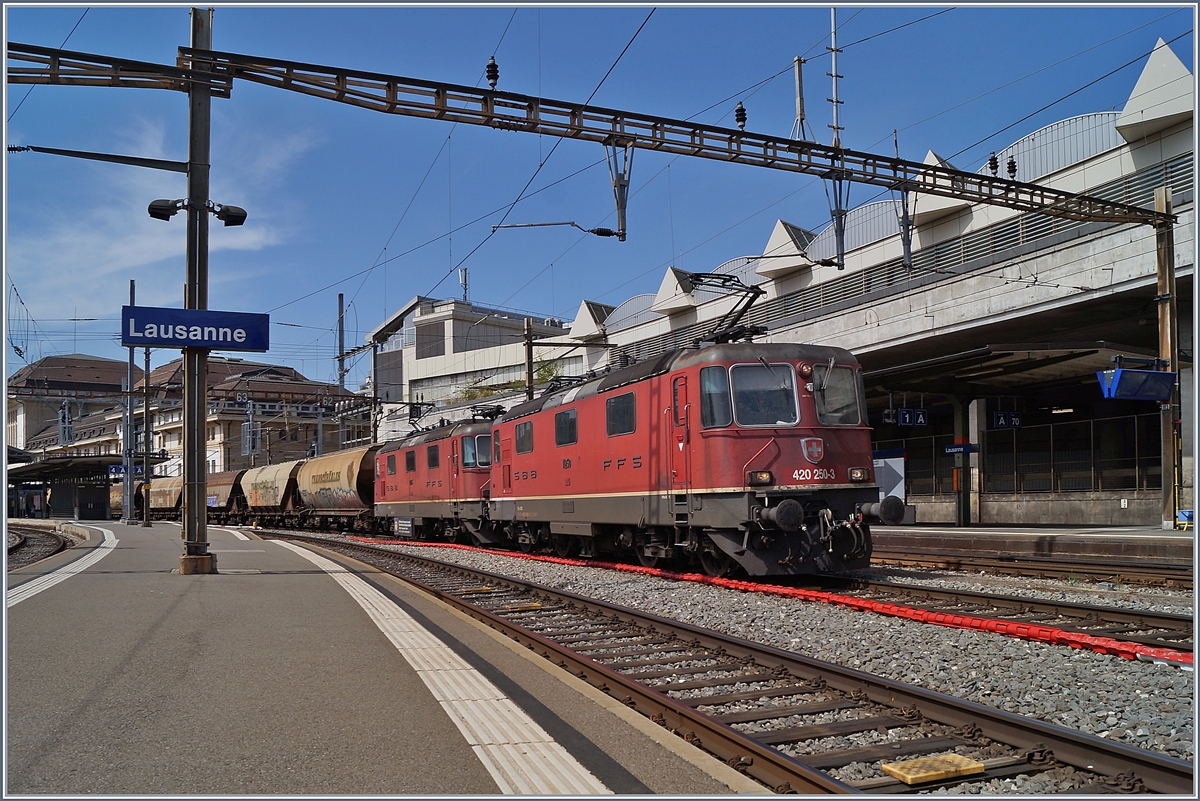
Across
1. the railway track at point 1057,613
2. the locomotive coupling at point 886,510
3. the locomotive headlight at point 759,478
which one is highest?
the locomotive headlight at point 759,478

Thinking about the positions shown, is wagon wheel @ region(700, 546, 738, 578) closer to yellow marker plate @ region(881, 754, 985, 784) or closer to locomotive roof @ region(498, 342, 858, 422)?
locomotive roof @ region(498, 342, 858, 422)

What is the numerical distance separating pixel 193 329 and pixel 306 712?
1050 centimetres

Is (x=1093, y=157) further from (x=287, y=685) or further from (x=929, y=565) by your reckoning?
(x=287, y=685)

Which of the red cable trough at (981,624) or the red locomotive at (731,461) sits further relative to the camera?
the red locomotive at (731,461)

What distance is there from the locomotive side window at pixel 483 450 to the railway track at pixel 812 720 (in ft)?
Answer: 42.5

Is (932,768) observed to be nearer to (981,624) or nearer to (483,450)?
(981,624)

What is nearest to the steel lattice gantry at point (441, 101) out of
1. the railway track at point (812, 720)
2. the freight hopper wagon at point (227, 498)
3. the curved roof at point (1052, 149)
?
the railway track at point (812, 720)

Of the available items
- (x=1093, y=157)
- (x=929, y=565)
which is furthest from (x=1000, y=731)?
(x=1093, y=157)

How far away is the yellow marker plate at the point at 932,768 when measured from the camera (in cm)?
460

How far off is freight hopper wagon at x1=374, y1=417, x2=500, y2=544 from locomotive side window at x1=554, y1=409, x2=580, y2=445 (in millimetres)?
5110

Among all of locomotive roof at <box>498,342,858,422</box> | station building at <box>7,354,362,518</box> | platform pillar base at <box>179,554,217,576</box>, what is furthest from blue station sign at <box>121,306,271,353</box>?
station building at <box>7,354,362,518</box>

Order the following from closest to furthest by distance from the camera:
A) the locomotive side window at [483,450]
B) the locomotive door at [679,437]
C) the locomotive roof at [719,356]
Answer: the locomotive roof at [719,356]
the locomotive door at [679,437]
the locomotive side window at [483,450]

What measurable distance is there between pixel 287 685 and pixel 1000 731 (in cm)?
481

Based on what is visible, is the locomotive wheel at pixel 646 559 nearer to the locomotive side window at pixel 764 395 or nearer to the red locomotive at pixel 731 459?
the red locomotive at pixel 731 459
